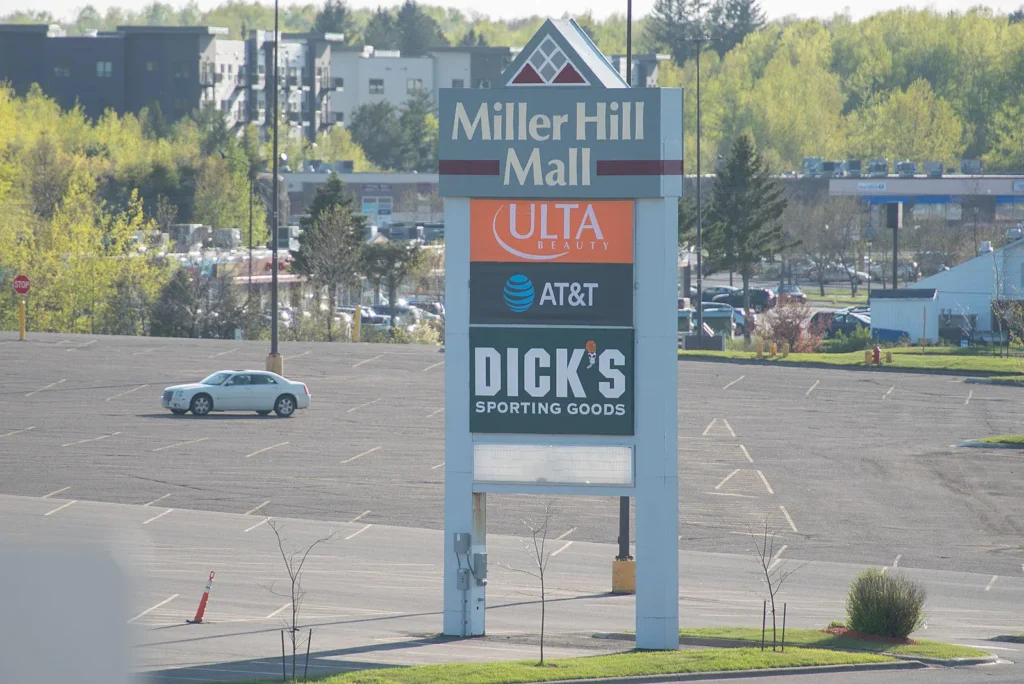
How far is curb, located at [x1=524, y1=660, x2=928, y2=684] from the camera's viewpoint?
51.5ft

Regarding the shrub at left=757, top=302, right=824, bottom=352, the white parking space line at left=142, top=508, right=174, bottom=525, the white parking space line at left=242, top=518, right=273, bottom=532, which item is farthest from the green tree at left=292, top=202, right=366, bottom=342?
the white parking space line at left=242, top=518, right=273, bottom=532

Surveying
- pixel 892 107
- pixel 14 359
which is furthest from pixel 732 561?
pixel 892 107

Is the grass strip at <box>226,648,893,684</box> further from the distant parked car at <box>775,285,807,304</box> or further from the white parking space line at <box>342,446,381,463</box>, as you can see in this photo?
the distant parked car at <box>775,285,807,304</box>

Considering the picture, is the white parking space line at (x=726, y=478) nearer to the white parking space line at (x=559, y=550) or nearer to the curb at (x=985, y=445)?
the white parking space line at (x=559, y=550)

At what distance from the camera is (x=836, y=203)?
115m

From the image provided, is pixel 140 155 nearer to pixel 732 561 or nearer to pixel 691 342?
pixel 691 342

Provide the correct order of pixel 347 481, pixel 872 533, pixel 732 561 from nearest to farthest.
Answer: pixel 732 561
pixel 872 533
pixel 347 481

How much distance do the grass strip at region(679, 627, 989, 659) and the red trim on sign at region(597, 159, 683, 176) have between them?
255 inches

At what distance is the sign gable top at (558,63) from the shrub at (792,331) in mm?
45000

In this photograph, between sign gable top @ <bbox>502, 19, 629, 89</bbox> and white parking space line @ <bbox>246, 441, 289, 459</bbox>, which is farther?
white parking space line @ <bbox>246, 441, 289, 459</bbox>

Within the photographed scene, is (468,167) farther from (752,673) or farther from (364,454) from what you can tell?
(364,454)

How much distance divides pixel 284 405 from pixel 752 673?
86.3 ft

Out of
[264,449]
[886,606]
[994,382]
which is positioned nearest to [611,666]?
[886,606]

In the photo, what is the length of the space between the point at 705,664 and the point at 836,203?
4036 inches
